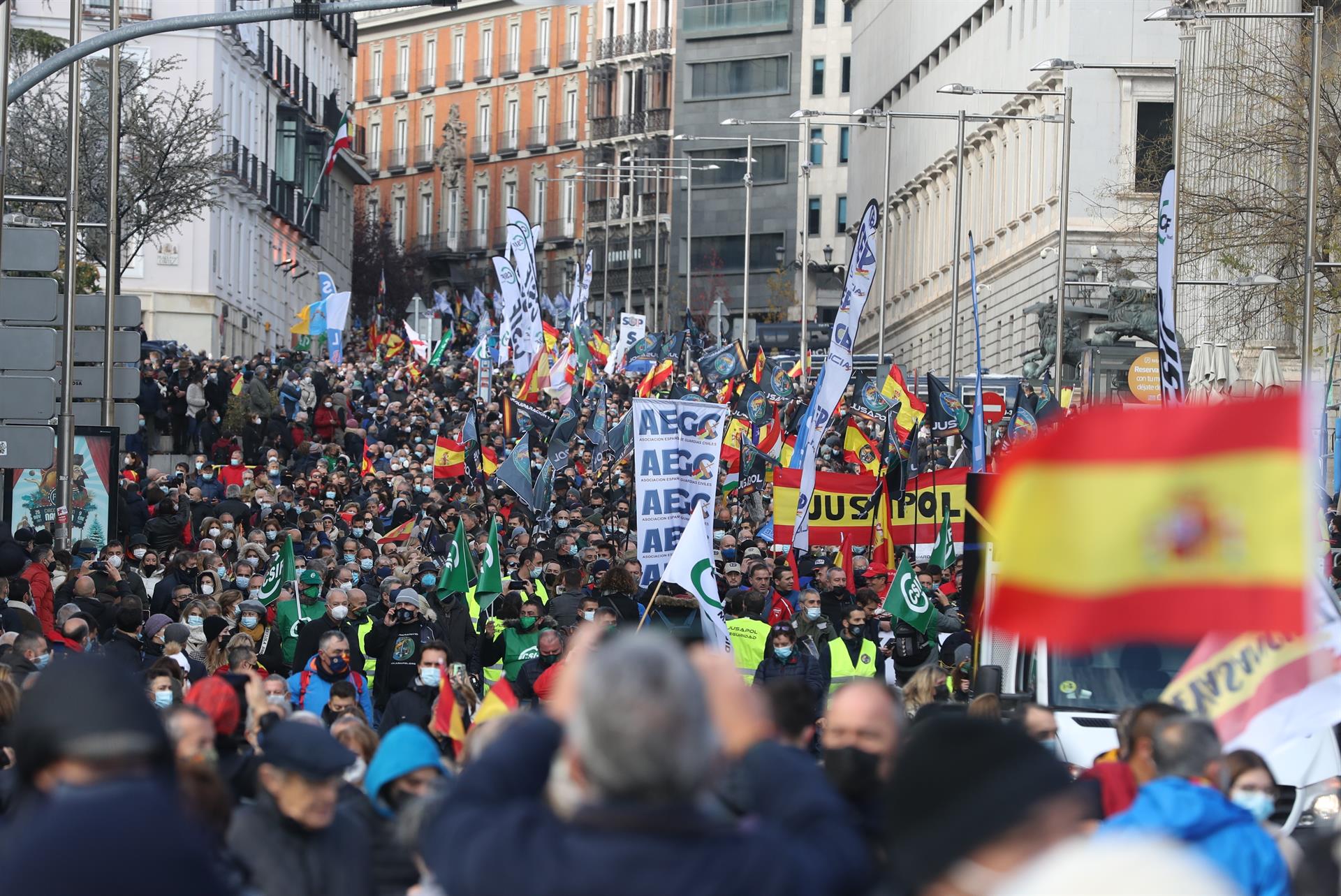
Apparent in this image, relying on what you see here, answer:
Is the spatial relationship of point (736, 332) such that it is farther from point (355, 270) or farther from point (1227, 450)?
point (1227, 450)

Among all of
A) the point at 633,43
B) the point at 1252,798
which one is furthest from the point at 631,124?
the point at 1252,798

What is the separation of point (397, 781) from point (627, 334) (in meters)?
54.0

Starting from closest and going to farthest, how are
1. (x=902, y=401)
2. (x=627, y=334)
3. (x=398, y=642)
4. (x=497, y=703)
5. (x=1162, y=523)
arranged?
(x=1162, y=523), (x=497, y=703), (x=398, y=642), (x=902, y=401), (x=627, y=334)

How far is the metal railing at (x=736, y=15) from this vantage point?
378 ft

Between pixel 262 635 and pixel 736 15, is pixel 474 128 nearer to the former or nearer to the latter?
pixel 736 15

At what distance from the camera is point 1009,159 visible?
7400cm

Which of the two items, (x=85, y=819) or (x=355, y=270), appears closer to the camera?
(x=85, y=819)

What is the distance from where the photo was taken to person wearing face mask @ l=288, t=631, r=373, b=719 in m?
13.9

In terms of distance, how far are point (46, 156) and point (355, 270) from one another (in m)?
77.1

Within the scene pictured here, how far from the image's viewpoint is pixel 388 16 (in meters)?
139

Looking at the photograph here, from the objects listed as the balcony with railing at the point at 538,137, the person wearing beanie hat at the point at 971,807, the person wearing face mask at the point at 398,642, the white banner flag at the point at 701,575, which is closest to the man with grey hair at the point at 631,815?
the person wearing beanie hat at the point at 971,807

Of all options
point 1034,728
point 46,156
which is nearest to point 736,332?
point 46,156

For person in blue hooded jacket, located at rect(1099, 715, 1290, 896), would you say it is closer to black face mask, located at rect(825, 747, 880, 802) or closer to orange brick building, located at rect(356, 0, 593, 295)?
black face mask, located at rect(825, 747, 880, 802)

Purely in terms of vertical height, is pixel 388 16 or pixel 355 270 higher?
pixel 388 16
